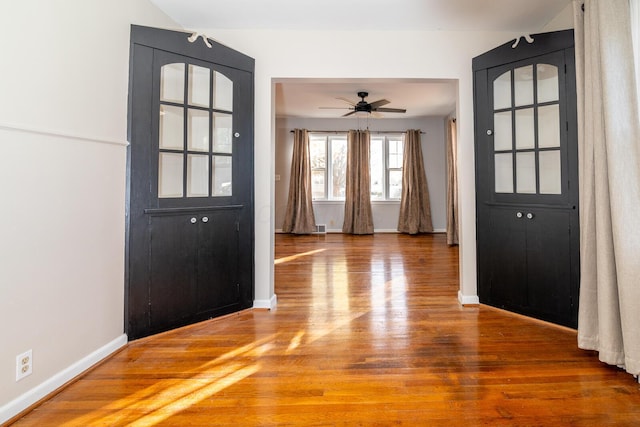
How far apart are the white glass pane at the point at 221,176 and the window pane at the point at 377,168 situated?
5444 millimetres

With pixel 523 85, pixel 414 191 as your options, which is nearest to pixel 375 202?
pixel 414 191

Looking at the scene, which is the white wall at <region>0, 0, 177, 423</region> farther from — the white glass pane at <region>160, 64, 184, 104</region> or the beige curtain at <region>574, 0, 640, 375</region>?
the beige curtain at <region>574, 0, 640, 375</region>

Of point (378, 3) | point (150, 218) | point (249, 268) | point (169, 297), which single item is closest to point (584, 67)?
point (378, 3)

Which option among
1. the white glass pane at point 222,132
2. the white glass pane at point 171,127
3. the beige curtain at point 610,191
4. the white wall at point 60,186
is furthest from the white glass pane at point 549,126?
the white wall at point 60,186

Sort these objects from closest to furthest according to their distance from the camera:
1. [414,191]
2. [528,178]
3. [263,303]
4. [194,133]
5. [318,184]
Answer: [194,133]
[528,178]
[263,303]
[414,191]
[318,184]

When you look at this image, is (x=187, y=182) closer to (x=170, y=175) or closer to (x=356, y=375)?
(x=170, y=175)

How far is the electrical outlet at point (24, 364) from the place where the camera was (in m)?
1.42

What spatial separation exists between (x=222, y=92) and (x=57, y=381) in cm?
215

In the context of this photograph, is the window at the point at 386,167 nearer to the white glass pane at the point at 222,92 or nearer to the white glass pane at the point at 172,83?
the white glass pane at the point at 222,92

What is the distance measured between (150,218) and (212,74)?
4.01ft

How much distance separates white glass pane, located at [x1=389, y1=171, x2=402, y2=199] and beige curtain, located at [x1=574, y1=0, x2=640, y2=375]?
18.8ft

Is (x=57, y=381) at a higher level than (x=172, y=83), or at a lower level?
lower

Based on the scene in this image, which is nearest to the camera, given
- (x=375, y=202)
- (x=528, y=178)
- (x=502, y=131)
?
(x=528, y=178)

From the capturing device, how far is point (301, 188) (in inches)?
289
